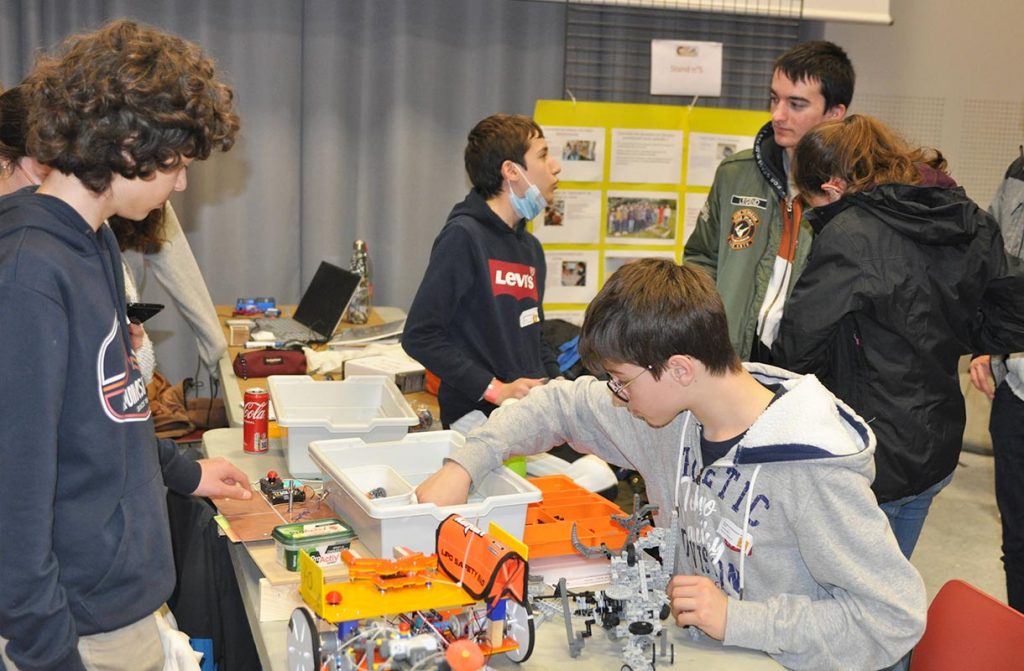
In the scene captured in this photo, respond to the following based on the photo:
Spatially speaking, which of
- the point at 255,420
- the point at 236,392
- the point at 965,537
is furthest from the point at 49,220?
the point at 965,537

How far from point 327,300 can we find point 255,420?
1.69 m

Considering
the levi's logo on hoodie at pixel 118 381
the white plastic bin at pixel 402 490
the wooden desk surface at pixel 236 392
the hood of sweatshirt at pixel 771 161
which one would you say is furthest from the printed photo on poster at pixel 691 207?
the levi's logo on hoodie at pixel 118 381

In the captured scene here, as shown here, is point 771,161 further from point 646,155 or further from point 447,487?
point 646,155

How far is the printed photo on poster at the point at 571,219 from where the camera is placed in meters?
4.59

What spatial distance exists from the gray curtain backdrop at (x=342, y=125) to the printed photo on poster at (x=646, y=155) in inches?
20.3

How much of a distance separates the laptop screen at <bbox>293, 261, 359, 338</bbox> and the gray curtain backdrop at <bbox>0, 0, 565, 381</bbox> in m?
0.61

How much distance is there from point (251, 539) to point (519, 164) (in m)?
1.36

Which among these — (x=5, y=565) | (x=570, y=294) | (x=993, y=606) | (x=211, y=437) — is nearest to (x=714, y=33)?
(x=570, y=294)

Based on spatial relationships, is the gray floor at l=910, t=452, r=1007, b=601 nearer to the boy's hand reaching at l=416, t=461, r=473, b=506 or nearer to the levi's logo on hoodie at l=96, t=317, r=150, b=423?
the boy's hand reaching at l=416, t=461, r=473, b=506

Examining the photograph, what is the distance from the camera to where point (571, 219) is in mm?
4625

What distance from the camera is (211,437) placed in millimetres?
2465

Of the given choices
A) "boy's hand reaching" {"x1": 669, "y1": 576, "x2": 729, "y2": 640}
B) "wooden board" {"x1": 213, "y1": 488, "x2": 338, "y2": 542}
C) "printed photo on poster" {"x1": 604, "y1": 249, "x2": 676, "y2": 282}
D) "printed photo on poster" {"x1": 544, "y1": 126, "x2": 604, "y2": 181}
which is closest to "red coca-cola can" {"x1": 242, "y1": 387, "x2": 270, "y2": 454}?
"wooden board" {"x1": 213, "y1": 488, "x2": 338, "y2": 542}

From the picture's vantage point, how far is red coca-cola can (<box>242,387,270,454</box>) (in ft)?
7.56

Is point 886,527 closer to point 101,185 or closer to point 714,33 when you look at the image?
point 101,185
